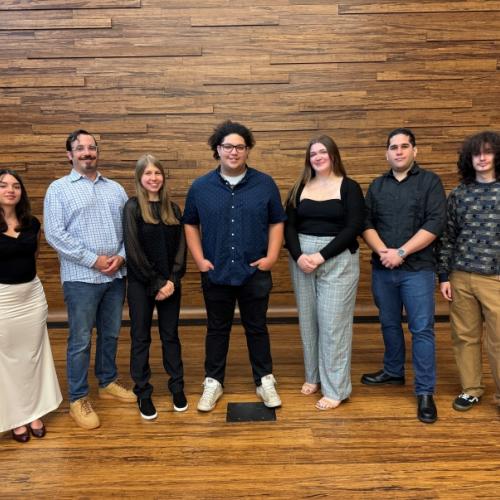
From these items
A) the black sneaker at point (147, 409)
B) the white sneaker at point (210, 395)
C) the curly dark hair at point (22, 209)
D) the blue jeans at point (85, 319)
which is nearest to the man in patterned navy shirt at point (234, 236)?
the white sneaker at point (210, 395)

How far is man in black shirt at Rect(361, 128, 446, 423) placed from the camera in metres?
2.20

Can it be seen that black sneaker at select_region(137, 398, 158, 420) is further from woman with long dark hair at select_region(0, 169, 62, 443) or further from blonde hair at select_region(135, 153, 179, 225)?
blonde hair at select_region(135, 153, 179, 225)

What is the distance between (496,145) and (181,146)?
2435 millimetres

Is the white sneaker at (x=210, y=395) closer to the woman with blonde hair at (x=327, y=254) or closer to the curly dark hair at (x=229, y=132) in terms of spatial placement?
the woman with blonde hair at (x=327, y=254)

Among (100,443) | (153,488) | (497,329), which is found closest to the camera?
(153,488)

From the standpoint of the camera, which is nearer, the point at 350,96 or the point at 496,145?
the point at 496,145

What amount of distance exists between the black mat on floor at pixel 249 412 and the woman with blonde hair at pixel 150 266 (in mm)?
299

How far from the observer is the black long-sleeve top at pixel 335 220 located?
220 cm

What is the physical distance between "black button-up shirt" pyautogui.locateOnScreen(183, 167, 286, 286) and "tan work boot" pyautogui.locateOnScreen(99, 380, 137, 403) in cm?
82

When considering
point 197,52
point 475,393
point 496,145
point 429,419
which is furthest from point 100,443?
point 197,52

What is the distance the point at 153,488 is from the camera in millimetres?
1728

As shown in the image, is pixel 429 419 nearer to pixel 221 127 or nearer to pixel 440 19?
pixel 221 127

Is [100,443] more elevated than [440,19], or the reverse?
[440,19]

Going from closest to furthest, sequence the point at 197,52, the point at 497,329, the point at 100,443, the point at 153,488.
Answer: the point at 153,488 < the point at 100,443 < the point at 497,329 < the point at 197,52
